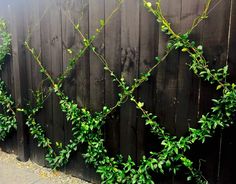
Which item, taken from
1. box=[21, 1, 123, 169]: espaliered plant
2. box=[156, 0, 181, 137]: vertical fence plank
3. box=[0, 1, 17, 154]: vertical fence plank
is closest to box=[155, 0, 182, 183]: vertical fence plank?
box=[156, 0, 181, 137]: vertical fence plank

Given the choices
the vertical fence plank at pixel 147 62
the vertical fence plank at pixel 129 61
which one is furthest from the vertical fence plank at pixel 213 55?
the vertical fence plank at pixel 129 61

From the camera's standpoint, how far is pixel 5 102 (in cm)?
375

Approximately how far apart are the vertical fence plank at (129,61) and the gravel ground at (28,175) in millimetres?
842

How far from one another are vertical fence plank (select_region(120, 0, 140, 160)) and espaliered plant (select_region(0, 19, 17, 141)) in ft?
5.66

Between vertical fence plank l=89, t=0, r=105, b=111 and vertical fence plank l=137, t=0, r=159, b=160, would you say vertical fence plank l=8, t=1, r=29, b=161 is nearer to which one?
vertical fence plank l=89, t=0, r=105, b=111

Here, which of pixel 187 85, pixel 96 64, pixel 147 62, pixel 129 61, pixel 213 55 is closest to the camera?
pixel 213 55

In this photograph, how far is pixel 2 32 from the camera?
364cm

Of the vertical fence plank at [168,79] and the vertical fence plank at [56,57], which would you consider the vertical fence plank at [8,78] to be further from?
the vertical fence plank at [168,79]

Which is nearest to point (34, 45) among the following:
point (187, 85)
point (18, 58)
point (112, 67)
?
point (18, 58)

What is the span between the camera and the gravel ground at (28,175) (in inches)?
128

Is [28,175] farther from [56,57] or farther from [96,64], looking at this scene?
[96,64]

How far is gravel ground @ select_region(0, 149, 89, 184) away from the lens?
10.6ft

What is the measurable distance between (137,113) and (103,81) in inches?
19.8

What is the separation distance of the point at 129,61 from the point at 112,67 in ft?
0.71
